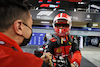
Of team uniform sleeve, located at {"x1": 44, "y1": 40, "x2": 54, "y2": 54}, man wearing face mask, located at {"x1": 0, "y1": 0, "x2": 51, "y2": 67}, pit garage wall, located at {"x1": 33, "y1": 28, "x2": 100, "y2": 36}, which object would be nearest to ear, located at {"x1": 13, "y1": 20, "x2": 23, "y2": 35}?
man wearing face mask, located at {"x1": 0, "y1": 0, "x2": 51, "y2": 67}

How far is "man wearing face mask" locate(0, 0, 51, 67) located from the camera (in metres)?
0.37

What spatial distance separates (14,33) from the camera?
1.71ft

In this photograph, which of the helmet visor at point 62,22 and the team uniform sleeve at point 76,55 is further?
the helmet visor at point 62,22

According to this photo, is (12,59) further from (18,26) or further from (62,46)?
(62,46)

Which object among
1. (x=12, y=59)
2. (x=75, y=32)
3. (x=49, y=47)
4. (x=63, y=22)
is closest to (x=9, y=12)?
(x=12, y=59)

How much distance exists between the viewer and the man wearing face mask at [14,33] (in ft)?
1.22

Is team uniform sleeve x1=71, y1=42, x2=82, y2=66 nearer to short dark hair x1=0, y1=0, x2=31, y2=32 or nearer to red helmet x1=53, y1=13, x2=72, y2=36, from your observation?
red helmet x1=53, y1=13, x2=72, y2=36

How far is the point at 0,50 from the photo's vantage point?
374 millimetres

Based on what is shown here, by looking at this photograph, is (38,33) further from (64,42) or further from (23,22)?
(23,22)

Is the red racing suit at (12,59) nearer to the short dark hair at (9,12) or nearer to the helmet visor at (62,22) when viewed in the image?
the short dark hair at (9,12)

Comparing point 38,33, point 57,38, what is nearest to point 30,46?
point 38,33

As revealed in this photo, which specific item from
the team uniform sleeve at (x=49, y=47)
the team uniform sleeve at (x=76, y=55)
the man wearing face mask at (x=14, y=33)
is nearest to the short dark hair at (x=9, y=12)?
the man wearing face mask at (x=14, y=33)

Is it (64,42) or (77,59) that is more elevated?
(64,42)

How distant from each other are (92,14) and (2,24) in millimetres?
5026
